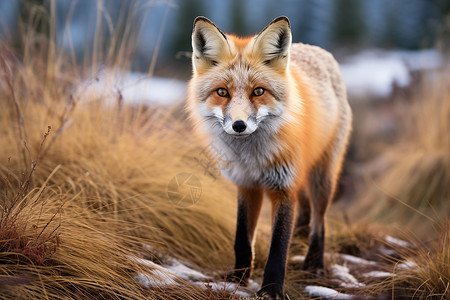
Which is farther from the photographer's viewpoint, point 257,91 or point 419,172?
point 419,172

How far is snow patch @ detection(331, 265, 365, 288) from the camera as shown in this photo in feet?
9.58

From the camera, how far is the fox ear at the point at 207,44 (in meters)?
2.41

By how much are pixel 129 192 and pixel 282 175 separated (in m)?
1.30

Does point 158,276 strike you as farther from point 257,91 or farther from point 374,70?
point 374,70

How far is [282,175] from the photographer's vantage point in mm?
2645

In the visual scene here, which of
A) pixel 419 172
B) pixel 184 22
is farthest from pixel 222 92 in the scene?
pixel 184 22

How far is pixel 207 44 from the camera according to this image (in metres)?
2.50

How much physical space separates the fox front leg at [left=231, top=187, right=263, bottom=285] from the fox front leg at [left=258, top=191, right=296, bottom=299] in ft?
0.60

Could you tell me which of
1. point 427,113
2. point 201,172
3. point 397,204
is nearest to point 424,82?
point 427,113

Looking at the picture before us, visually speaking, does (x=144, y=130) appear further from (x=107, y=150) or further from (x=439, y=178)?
(x=439, y=178)

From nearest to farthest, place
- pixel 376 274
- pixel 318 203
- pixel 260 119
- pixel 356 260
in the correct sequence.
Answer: pixel 260 119 < pixel 376 274 < pixel 318 203 < pixel 356 260

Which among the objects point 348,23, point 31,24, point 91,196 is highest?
point 348,23

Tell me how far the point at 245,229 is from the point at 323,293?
24.2 inches

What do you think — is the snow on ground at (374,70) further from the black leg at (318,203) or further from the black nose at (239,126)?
the black nose at (239,126)
